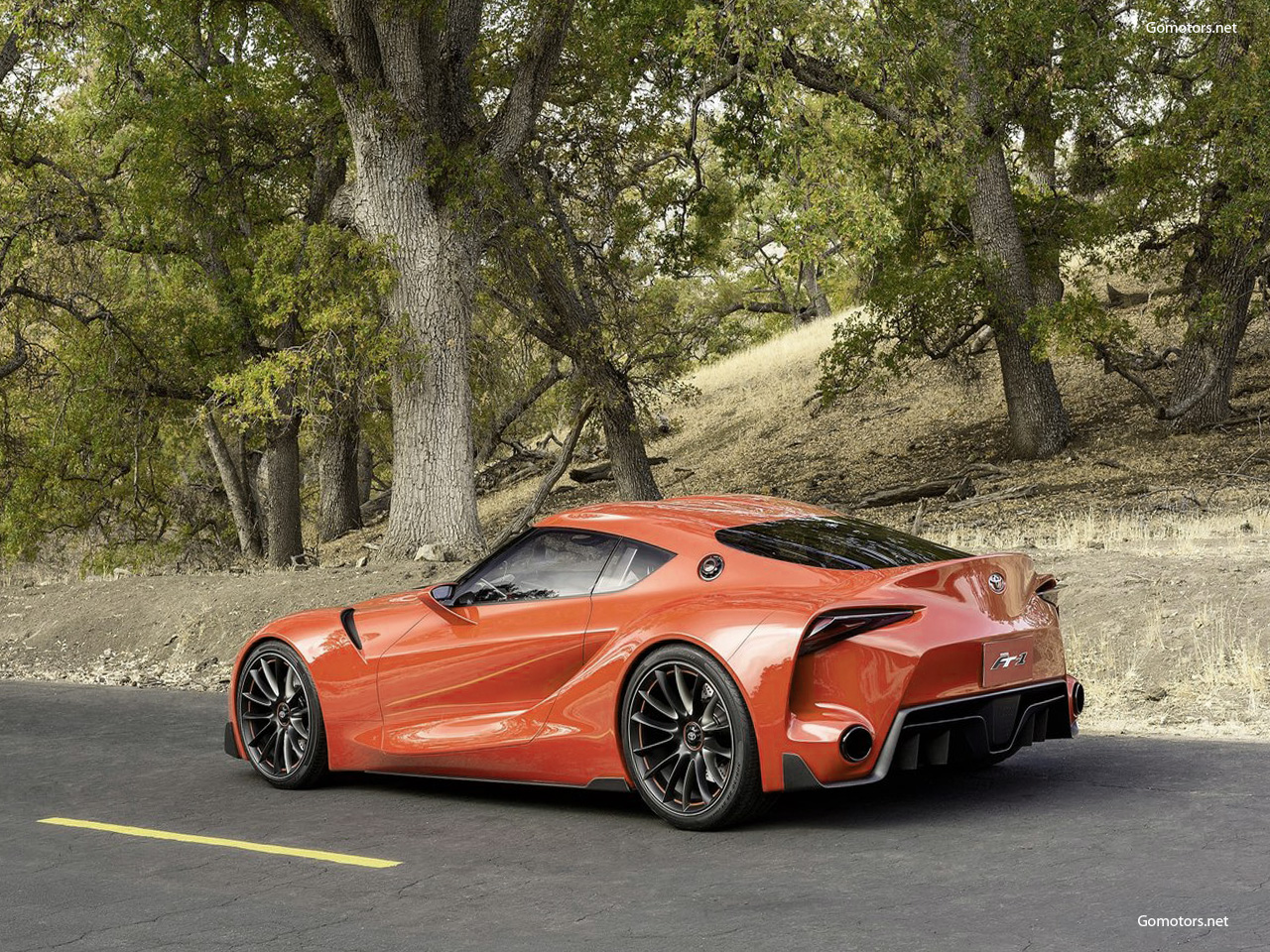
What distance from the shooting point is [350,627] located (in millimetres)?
→ 7703

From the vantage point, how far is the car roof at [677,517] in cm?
675

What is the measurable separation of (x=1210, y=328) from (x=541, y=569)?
19.0 meters

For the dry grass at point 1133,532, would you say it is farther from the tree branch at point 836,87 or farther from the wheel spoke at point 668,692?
the wheel spoke at point 668,692

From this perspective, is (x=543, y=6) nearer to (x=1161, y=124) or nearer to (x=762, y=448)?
(x=1161, y=124)

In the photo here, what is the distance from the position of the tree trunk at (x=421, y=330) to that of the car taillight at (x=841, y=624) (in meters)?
11.0

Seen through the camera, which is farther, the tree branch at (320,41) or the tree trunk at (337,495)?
the tree trunk at (337,495)

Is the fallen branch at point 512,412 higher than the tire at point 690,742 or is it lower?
higher

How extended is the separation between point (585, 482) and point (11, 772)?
25.8m

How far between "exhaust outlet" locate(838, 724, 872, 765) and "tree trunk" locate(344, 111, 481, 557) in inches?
438

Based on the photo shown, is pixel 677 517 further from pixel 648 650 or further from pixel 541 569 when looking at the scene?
pixel 648 650

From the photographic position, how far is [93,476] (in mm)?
26094

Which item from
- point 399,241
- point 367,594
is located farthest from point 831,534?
point 399,241
